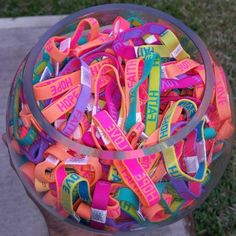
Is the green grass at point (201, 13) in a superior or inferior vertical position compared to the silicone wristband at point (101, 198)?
inferior

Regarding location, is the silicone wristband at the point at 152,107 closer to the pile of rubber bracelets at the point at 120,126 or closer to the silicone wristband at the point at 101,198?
the pile of rubber bracelets at the point at 120,126

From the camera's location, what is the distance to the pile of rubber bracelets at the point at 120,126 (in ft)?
2.67

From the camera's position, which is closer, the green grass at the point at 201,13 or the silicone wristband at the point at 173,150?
the silicone wristband at the point at 173,150

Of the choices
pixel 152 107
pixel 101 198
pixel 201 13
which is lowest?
pixel 201 13

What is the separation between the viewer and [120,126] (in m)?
0.82

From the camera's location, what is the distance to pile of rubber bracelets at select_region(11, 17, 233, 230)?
0.81m

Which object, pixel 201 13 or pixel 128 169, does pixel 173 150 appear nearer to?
pixel 128 169

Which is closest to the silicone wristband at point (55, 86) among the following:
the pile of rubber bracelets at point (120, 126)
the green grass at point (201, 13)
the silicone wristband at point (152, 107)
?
the pile of rubber bracelets at point (120, 126)

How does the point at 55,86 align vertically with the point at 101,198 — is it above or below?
above

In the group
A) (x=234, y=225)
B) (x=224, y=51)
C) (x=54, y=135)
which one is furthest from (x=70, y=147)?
(x=224, y=51)

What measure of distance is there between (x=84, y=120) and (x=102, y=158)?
8 cm

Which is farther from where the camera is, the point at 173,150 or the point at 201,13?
the point at 201,13

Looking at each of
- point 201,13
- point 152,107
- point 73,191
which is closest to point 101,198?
point 73,191

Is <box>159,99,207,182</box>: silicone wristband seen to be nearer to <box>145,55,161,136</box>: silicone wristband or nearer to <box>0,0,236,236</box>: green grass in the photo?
<box>145,55,161,136</box>: silicone wristband
